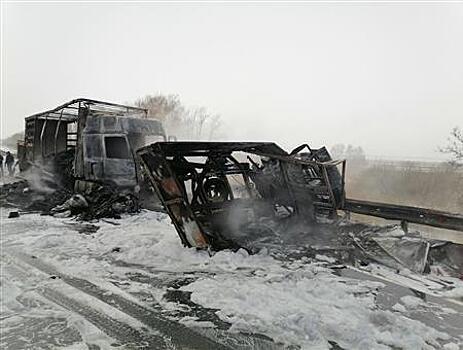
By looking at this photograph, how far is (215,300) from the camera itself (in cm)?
410

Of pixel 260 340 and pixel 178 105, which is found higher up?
pixel 178 105

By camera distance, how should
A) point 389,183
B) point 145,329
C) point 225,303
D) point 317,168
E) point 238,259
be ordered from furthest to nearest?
1. point 389,183
2. point 317,168
3. point 238,259
4. point 225,303
5. point 145,329

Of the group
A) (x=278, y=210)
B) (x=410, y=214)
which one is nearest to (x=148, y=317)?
(x=278, y=210)

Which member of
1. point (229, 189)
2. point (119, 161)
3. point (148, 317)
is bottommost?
point (148, 317)

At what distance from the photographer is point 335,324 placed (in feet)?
11.3

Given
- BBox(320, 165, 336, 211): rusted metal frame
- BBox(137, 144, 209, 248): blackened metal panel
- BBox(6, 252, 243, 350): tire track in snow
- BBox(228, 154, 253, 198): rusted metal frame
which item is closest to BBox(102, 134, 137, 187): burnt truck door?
BBox(228, 154, 253, 198): rusted metal frame

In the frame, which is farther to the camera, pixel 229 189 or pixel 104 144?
pixel 104 144

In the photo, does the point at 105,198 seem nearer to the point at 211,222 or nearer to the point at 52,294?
the point at 211,222

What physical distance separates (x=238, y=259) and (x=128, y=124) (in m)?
6.82

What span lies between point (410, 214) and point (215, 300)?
336 cm

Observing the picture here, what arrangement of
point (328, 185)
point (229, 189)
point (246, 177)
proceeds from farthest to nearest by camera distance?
1. point (246, 177)
2. point (229, 189)
3. point (328, 185)

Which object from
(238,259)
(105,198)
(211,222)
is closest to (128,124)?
(105,198)

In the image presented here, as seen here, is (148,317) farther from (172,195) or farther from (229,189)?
(229,189)

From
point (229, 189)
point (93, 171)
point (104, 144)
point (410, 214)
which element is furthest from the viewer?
point (104, 144)
